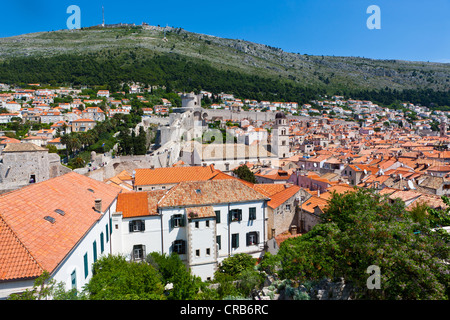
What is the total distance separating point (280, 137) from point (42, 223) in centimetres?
5293

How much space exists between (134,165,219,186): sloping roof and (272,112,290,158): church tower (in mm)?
31086

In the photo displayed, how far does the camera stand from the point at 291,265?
38.0 feet

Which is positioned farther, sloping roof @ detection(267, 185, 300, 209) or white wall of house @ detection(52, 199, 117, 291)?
sloping roof @ detection(267, 185, 300, 209)

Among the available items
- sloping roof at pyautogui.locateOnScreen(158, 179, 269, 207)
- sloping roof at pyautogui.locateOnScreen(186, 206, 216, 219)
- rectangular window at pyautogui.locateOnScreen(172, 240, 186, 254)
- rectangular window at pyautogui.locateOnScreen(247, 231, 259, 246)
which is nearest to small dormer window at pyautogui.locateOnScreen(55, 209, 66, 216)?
sloping roof at pyautogui.locateOnScreen(158, 179, 269, 207)

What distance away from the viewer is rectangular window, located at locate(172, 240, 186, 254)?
1878cm

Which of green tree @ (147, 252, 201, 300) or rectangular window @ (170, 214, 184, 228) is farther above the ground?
rectangular window @ (170, 214, 184, 228)

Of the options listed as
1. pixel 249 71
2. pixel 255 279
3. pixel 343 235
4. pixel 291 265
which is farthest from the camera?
pixel 249 71

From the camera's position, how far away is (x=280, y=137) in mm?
60094

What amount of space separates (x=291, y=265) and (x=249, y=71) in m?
179

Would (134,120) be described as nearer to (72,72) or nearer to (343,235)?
(72,72)

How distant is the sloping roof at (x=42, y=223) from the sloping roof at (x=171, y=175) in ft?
43.3

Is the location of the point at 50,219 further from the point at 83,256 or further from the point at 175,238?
the point at 175,238

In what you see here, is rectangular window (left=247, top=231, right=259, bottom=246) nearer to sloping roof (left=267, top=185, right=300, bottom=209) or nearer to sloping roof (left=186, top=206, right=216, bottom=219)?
sloping roof (left=267, top=185, right=300, bottom=209)
